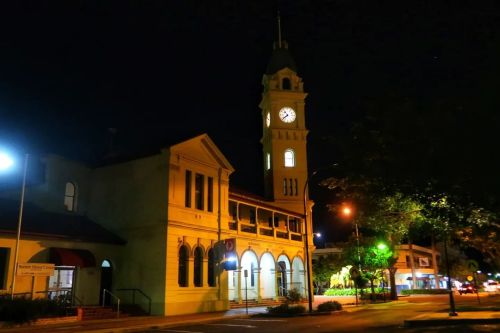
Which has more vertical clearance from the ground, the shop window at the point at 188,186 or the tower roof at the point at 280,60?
the tower roof at the point at 280,60

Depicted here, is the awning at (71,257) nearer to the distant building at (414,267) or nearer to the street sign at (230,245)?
the street sign at (230,245)

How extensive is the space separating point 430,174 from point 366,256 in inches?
1098

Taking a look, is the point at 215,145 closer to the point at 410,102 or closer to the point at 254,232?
the point at 254,232

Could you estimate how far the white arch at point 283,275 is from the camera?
1671 inches

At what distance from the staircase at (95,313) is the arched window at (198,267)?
5.59 m

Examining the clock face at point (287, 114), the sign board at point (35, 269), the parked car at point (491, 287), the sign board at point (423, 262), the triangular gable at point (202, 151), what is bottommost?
the parked car at point (491, 287)

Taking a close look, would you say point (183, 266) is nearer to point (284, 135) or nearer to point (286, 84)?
point (284, 135)

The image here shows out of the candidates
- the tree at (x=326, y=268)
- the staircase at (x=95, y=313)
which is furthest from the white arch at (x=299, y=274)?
the staircase at (x=95, y=313)

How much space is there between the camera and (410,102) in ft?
61.5

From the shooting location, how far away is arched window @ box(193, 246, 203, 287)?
98.7 feet

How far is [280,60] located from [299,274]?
25539 mm

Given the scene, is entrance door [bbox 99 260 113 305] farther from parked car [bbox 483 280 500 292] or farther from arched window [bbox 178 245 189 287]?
parked car [bbox 483 280 500 292]

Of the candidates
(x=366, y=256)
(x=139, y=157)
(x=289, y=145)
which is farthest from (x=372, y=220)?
(x=289, y=145)

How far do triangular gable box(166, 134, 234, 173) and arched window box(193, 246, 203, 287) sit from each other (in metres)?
5.75
